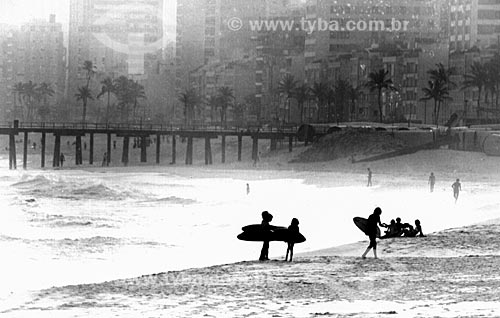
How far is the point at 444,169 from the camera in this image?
70.2 m

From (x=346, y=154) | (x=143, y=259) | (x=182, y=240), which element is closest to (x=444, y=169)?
(x=346, y=154)

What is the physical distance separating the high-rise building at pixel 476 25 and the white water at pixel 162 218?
3350 inches

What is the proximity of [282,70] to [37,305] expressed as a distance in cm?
16025

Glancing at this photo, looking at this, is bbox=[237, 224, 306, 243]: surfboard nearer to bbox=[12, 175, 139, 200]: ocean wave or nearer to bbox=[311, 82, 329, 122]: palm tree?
bbox=[12, 175, 139, 200]: ocean wave

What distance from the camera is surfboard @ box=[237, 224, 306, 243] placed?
2306 centimetres

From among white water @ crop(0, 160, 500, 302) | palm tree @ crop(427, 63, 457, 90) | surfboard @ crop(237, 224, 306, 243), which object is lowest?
white water @ crop(0, 160, 500, 302)

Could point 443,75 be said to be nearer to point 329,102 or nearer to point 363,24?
point 329,102

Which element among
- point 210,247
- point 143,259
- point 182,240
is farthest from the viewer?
point 182,240

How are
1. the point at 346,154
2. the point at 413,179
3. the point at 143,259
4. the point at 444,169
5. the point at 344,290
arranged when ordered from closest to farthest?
1. the point at 344,290
2. the point at 143,259
3. the point at 413,179
4. the point at 444,169
5. the point at 346,154

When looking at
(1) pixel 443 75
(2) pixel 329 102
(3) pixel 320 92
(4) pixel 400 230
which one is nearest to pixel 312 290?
(4) pixel 400 230

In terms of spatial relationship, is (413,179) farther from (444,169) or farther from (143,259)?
(143,259)

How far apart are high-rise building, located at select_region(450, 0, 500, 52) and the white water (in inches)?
3350

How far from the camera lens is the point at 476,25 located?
14662 centimetres

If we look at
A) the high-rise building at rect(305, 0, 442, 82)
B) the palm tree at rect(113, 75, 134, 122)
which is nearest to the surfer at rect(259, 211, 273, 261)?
the high-rise building at rect(305, 0, 442, 82)
